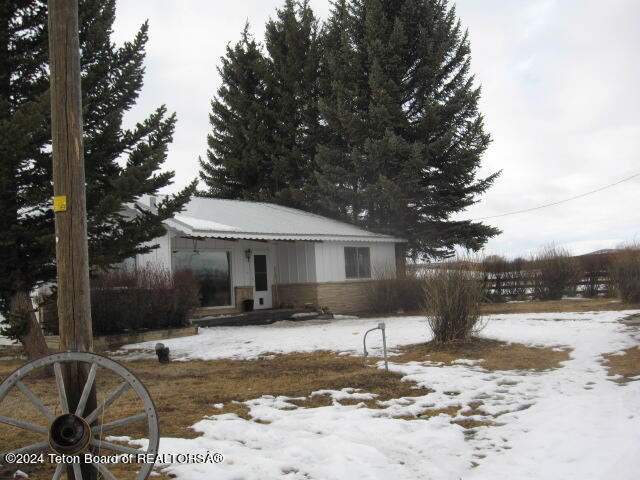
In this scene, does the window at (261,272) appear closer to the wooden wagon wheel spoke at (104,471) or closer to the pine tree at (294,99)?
the pine tree at (294,99)

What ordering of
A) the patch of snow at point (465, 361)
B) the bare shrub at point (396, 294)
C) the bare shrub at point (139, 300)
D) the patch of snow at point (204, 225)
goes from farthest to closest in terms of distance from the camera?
1. the bare shrub at point (396, 294)
2. the patch of snow at point (204, 225)
3. the bare shrub at point (139, 300)
4. the patch of snow at point (465, 361)

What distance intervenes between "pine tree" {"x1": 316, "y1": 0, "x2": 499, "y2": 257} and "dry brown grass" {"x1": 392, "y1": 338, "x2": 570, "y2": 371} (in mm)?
13393

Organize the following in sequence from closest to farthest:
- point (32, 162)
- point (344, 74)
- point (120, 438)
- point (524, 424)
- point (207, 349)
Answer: point (120, 438), point (524, 424), point (32, 162), point (207, 349), point (344, 74)

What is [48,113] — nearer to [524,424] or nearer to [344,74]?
[524,424]

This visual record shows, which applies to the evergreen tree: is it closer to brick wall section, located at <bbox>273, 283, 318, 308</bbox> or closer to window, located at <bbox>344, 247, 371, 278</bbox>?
window, located at <bbox>344, 247, 371, 278</bbox>

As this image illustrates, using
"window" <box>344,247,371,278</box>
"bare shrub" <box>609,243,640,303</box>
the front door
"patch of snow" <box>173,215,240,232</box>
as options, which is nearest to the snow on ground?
"patch of snow" <box>173,215,240,232</box>

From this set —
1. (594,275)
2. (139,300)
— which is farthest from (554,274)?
(139,300)

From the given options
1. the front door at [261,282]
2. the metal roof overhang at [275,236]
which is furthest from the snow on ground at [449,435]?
the front door at [261,282]

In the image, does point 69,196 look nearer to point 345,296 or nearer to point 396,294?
point 396,294

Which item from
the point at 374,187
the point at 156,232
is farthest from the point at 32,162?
the point at 374,187

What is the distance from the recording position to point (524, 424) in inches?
221

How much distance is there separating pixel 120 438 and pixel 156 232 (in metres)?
5.10

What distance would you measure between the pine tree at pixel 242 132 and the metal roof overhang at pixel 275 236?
403 inches

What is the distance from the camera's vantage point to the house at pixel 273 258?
17.1m
